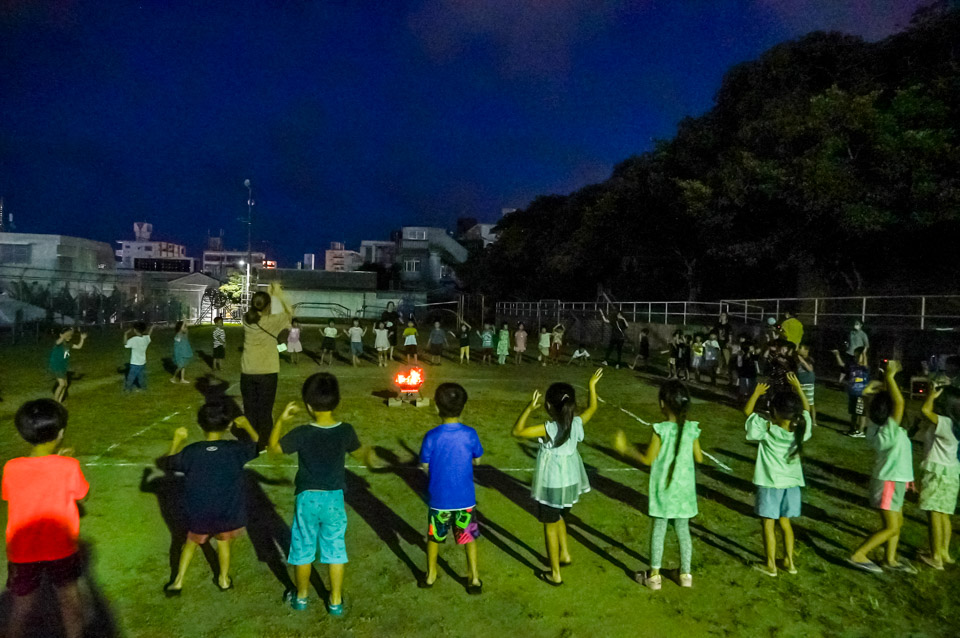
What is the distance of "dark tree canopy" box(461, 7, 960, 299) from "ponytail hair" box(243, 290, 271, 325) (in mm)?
17408

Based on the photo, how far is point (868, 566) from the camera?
5188 mm

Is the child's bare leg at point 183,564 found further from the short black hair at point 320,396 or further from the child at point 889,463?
the child at point 889,463

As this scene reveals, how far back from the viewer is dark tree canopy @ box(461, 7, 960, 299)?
1830cm

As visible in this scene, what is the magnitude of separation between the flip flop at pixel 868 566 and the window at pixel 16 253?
49685mm

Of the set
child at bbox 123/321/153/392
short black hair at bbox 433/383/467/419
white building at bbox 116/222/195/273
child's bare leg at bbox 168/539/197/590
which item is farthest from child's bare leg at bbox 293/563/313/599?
white building at bbox 116/222/195/273

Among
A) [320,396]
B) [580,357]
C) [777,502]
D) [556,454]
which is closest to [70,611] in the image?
[320,396]

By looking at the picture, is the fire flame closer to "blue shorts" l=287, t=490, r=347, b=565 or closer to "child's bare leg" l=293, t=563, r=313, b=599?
"child's bare leg" l=293, t=563, r=313, b=599

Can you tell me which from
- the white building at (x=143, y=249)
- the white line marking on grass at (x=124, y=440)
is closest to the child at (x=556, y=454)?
the white line marking on grass at (x=124, y=440)

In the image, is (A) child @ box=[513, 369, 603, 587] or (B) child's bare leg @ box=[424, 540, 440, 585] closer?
(A) child @ box=[513, 369, 603, 587]

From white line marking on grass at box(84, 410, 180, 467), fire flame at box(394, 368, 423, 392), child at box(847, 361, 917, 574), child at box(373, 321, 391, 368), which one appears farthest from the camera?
child at box(373, 321, 391, 368)

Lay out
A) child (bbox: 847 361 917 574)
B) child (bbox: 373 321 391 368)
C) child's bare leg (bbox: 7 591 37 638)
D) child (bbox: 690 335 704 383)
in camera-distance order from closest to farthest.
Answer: child's bare leg (bbox: 7 591 37 638)
child (bbox: 847 361 917 574)
child (bbox: 690 335 704 383)
child (bbox: 373 321 391 368)

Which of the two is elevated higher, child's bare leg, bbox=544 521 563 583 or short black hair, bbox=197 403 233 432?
short black hair, bbox=197 403 233 432

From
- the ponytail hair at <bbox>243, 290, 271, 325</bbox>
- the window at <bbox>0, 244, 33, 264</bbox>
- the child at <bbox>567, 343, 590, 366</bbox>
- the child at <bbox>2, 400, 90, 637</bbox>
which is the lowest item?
the child at <bbox>567, 343, 590, 366</bbox>

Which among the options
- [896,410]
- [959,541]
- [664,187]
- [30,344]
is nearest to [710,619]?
[896,410]
